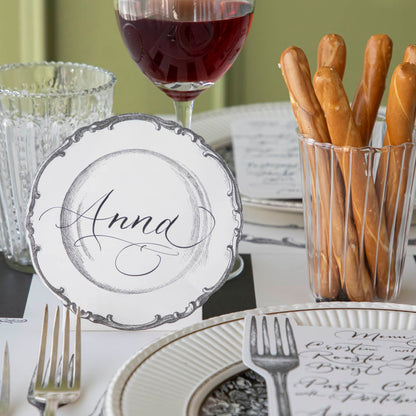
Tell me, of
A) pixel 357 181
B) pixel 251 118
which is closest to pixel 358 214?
pixel 357 181

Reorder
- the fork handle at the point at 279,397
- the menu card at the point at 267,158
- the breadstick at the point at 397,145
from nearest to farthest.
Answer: the fork handle at the point at 279,397
the breadstick at the point at 397,145
the menu card at the point at 267,158

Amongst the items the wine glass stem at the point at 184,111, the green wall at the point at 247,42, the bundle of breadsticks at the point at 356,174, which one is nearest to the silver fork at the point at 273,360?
the bundle of breadsticks at the point at 356,174

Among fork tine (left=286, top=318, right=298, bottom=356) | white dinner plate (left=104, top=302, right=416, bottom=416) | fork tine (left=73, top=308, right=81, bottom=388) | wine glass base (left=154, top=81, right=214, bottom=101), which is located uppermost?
wine glass base (left=154, top=81, right=214, bottom=101)

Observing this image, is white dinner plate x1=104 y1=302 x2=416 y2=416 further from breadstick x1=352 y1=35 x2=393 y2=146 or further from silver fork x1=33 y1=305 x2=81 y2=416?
breadstick x1=352 y1=35 x2=393 y2=146

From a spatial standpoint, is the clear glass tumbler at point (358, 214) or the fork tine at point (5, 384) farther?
the clear glass tumbler at point (358, 214)

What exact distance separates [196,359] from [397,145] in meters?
0.22

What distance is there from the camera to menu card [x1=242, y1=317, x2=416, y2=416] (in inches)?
15.1

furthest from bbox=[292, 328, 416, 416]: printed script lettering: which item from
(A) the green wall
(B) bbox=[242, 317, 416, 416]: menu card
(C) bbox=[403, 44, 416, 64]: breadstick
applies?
(A) the green wall

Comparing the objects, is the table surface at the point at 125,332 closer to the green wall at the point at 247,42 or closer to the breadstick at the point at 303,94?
the breadstick at the point at 303,94

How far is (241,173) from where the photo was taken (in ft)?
2.55

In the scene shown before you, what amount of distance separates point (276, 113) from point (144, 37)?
1.54 feet

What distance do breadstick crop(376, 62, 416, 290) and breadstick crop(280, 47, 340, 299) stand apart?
47mm

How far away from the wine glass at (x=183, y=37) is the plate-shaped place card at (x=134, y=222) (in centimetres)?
9

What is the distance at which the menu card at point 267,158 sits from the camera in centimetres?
74
